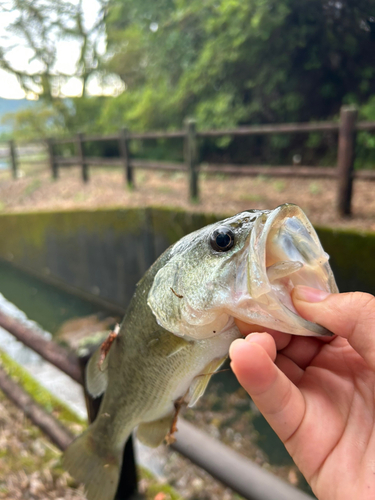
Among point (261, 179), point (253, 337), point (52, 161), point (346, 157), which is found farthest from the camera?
point (52, 161)

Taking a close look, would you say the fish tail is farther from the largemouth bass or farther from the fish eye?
the fish eye

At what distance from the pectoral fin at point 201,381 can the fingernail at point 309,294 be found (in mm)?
276

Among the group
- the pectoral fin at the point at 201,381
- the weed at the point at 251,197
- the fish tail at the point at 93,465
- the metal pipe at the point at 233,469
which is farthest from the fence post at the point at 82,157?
the pectoral fin at the point at 201,381

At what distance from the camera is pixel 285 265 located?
0.81 metres

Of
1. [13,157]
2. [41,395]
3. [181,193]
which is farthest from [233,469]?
[13,157]

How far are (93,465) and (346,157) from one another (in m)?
3.55

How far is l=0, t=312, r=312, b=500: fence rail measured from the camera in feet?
4.51

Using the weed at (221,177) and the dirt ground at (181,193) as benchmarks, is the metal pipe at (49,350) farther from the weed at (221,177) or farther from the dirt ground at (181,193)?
the weed at (221,177)

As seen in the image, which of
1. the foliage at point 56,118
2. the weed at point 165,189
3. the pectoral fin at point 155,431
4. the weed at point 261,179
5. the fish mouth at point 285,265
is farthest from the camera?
the foliage at point 56,118

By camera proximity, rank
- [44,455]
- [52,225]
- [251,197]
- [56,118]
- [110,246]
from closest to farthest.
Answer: [44,455] < [251,197] < [110,246] < [52,225] < [56,118]

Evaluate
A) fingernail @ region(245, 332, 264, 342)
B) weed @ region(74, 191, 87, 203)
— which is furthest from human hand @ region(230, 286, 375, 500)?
weed @ region(74, 191, 87, 203)

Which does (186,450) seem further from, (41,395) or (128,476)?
(41,395)

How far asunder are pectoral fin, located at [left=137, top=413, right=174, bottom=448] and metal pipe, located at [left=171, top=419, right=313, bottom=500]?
44 centimetres

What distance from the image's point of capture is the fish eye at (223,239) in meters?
0.85
